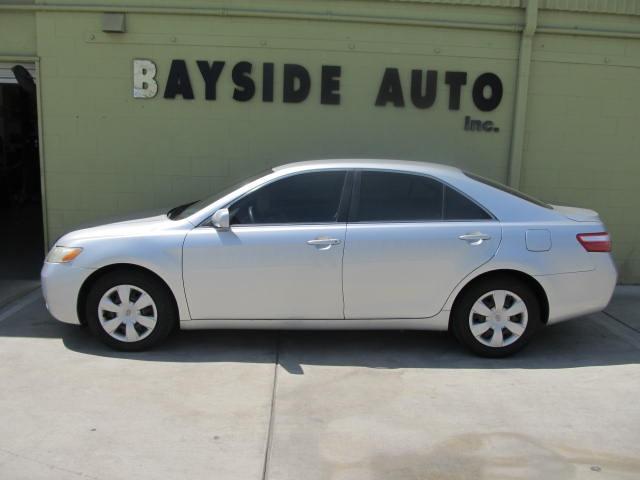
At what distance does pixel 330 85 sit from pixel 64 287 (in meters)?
3.74

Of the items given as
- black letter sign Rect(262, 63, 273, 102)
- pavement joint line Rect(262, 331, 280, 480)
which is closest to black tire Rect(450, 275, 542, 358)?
pavement joint line Rect(262, 331, 280, 480)

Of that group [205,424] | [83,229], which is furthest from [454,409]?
[83,229]

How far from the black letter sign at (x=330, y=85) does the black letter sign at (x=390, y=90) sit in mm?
486

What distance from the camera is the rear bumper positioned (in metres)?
4.89

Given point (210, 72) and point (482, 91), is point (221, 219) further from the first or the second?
point (482, 91)

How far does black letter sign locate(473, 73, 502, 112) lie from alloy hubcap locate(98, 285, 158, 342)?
4.47m

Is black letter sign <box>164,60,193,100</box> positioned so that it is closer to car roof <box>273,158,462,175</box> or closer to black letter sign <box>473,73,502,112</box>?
car roof <box>273,158,462,175</box>

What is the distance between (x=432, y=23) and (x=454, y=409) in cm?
460

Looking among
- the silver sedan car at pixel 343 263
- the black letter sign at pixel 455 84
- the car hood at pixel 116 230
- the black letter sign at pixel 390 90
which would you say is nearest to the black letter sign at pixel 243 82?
the black letter sign at pixel 390 90

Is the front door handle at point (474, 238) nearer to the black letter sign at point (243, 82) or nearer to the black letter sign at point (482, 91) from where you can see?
the black letter sign at point (482, 91)

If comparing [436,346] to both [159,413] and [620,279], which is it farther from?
[620,279]

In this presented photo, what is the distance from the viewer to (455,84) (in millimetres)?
7164

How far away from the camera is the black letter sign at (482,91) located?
718 centimetres

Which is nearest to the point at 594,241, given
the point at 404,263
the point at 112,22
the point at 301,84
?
the point at 404,263
